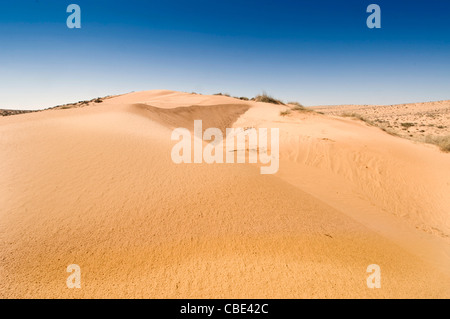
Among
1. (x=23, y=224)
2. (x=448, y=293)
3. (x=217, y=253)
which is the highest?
(x=23, y=224)

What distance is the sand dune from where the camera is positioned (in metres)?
2.16

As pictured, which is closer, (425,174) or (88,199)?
(88,199)

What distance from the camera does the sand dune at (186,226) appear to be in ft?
7.07

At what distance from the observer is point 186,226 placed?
277 cm

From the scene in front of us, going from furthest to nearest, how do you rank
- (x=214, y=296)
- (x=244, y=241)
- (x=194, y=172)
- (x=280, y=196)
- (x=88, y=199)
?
(x=194, y=172), (x=280, y=196), (x=88, y=199), (x=244, y=241), (x=214, y=296)

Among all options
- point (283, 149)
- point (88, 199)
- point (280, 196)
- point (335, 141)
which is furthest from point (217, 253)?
point (335, 141)

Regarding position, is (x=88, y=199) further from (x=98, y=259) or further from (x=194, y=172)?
(x=194, y=172)

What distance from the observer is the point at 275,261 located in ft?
7.99

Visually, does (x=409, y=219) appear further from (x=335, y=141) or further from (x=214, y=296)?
(x=214, y=296)

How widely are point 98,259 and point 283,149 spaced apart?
219 inches

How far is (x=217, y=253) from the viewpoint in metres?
2.47

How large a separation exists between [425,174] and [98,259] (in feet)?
24.1

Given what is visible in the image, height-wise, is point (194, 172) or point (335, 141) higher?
point (335, 141)

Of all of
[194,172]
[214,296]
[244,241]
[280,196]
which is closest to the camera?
[214,296]
